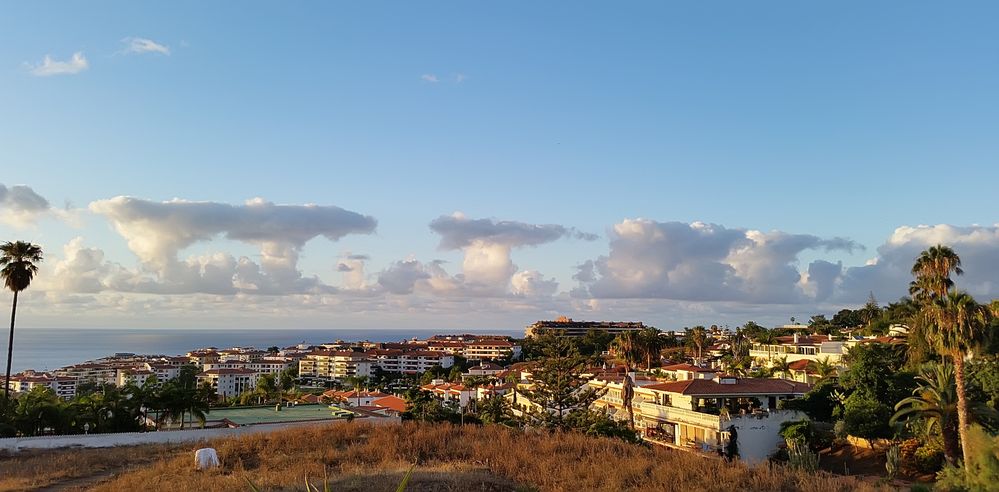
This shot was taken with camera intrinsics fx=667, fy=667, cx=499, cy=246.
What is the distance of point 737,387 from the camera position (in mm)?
40938

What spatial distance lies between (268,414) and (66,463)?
1989 cm

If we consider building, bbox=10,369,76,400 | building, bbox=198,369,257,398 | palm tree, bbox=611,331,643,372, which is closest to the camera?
palm tree, bbox=611,331,643,372

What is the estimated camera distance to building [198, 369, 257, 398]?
114 meters

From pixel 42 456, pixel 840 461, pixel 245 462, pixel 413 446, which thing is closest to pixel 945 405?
pixel 840 461

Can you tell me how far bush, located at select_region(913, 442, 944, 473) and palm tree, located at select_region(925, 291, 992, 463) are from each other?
175cm

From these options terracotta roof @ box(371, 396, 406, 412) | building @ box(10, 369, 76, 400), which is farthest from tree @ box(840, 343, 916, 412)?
building @ box(10, 369, 76, 400)

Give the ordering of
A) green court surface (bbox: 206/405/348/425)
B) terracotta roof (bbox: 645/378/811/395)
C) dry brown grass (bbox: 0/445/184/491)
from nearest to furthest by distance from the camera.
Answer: dry brown grass (bbox: 0/445/184/491) < green court surface (bbox: 206/405/348/425) < terracotta roof (bbox: 645/378/811/395)

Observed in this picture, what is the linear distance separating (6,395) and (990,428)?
43.5m

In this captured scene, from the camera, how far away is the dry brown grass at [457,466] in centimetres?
1107

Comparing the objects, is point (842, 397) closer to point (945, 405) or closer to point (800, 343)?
point (945, 405)

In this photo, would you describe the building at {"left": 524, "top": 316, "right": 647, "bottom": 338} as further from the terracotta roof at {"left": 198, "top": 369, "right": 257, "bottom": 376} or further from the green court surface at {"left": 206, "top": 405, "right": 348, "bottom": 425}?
the green court surface at {"left": 206, "top": 405, "right": 348, "bottom": 425}

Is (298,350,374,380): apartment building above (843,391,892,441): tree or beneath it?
beneath

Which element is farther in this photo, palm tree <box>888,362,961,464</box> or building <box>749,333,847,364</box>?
building <box>749,333,847,364</box>

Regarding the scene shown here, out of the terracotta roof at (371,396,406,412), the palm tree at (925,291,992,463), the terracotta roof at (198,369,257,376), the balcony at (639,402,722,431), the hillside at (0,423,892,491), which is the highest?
the palm tree at (925,291,992,463)
